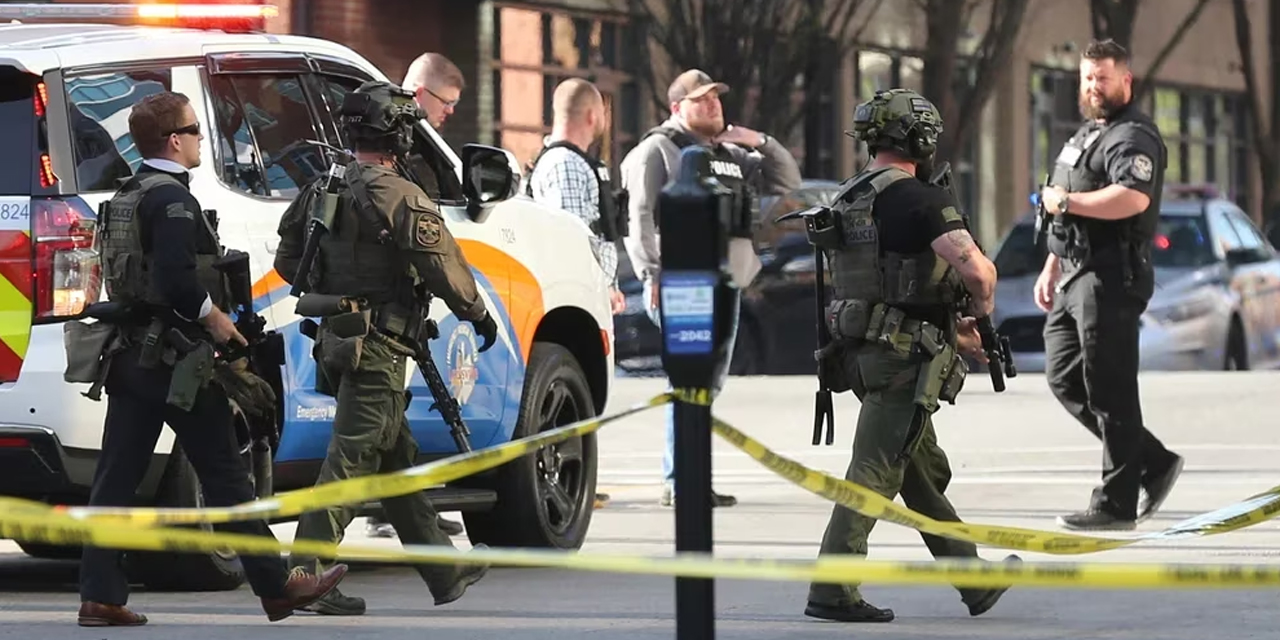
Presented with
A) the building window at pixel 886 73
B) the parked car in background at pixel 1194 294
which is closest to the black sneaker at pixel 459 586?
the parked car in background at pixel 1194 294

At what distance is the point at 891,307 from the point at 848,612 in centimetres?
92

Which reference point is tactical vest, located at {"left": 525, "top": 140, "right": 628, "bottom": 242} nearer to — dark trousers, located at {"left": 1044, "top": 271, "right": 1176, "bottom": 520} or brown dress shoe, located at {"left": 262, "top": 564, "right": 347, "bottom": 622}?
dark trousers, located at {"left": 1044, "top": 271, "right": 1176, "bottom": 520}

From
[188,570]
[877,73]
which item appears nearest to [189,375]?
[188,570]

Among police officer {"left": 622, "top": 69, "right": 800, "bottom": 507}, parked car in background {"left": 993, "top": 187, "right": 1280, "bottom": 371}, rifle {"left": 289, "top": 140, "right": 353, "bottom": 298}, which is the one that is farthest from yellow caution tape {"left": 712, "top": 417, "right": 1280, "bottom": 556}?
parked car in background {"left": 993, "top": 187, "right": 1280, "bottom": 371}

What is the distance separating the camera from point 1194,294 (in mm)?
18812

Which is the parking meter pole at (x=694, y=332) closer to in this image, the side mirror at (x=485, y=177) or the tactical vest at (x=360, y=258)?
the tactical vest at (x=360, y=258)

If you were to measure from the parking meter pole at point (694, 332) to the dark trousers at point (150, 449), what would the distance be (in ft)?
9.03

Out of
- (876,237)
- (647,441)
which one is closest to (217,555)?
(876,237)

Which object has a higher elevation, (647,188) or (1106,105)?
(1106,105)

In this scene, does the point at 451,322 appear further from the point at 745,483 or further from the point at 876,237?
the point at 745,483

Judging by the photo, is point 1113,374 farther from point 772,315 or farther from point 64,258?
point 772,315

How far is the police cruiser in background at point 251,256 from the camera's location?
7.82 m

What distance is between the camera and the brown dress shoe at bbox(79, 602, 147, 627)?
7664 mm

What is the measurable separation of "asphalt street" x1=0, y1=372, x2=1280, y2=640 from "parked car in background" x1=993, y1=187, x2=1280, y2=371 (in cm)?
309
